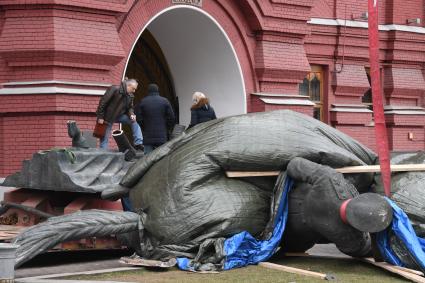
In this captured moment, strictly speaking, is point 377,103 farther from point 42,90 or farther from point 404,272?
point 42,90

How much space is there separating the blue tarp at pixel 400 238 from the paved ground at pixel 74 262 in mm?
1480

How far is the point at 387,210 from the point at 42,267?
10.6 ft

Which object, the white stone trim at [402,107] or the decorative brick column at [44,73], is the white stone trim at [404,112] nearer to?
the white stone trim at [402,107]

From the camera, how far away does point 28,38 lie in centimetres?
1309

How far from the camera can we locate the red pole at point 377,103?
9.12 meters

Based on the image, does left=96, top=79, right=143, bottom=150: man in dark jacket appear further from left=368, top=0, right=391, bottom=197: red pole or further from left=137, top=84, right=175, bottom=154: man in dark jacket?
left=368, top=0, right=391, bottom=197: red pole

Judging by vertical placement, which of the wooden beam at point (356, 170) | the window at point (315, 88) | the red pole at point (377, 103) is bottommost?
the wooden beam at point (356, 170)

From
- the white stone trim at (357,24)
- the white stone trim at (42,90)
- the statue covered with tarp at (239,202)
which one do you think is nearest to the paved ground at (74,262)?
the statue covered with tarp at (239,202)

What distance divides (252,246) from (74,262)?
184 cm

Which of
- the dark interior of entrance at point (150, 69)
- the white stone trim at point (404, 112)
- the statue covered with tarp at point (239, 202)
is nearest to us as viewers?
the statue covered with tarp at point (239, 202)

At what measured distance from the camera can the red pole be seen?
359 inches

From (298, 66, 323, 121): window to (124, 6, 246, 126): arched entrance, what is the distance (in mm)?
2656

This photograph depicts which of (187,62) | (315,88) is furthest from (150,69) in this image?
(315,88)

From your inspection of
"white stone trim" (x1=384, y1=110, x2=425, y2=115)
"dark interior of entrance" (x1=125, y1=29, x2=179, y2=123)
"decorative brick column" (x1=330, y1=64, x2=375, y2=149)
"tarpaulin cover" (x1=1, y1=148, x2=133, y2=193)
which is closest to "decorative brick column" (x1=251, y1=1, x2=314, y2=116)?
"dark interior of entrance" (x1=125, y1=29, x2=179, y2=123)
